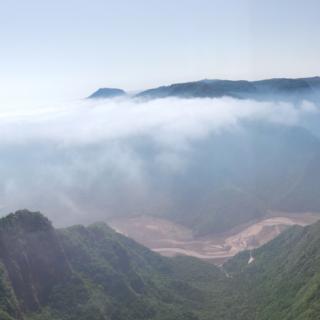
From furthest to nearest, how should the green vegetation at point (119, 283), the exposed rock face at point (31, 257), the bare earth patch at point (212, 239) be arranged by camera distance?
the bare earth patch at point (212, 239) → the green vegetation at point (119, 283) → the exposed rock face at point (31, 257)

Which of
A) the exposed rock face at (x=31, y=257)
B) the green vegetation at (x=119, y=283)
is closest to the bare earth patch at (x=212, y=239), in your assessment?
the green vegetation at (x=119, y=283)

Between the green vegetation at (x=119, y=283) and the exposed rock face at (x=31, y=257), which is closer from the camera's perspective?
the exposed rock face at (x=31, y=257)

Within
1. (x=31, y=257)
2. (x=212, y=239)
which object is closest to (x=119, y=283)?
(x=31, y=257)

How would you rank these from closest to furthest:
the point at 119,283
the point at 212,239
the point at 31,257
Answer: the point at 31,257 → the point at 119,283 → the point at 212,239

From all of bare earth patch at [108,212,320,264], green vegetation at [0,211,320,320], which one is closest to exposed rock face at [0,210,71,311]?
green vegetation at [0,211,320,320]

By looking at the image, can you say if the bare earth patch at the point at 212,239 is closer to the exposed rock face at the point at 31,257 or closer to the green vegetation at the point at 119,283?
the green vegetation at the point at 119,283

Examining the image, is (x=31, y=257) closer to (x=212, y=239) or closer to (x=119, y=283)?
(x=119, y=283)

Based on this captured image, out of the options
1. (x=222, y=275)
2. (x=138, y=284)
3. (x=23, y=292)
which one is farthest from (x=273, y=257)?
(x=23, y=292)

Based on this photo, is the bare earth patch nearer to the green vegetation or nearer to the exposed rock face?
the green vegetation

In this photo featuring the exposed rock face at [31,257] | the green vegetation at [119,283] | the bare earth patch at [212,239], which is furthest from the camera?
Answer: the bare earth patch at [212,239]
